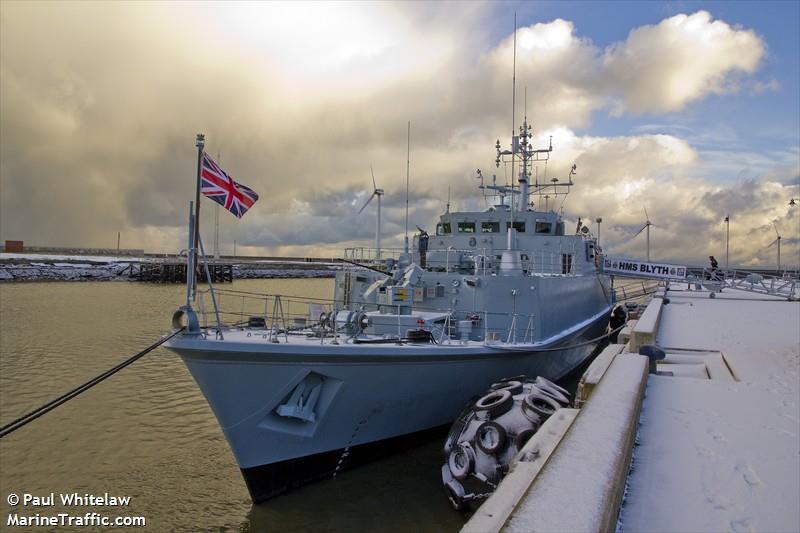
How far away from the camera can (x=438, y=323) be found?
11.9 m

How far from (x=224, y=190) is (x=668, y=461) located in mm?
6688

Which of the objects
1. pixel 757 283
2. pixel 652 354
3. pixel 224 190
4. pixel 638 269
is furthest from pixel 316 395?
pixel 757 283

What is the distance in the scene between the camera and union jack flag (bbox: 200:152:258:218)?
7711 millimetres

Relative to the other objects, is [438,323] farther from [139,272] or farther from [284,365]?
[139,272]

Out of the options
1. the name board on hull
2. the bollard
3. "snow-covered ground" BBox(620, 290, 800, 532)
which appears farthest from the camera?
the name board on hull

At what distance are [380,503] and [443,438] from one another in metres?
2.65

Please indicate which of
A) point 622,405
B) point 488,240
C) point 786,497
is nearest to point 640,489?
point 786,497

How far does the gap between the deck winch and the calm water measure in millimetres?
522

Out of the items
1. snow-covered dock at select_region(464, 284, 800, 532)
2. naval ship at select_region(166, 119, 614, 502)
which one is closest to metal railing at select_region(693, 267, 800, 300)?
naval ship at select_region(166, 119, 614, 502)

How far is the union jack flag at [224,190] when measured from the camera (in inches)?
304

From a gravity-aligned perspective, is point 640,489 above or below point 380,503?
above

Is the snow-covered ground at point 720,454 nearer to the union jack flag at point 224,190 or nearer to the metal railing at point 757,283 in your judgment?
the union jack flag at point 224,190

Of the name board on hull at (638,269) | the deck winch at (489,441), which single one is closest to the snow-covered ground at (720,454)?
the deck winch at (489,441)

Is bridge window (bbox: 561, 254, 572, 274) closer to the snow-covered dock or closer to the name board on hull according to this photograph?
the name board on hull
